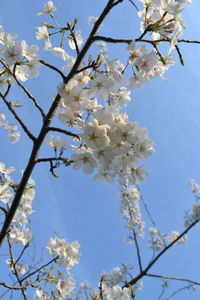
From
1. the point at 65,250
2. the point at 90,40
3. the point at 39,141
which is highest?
the point at 90,40

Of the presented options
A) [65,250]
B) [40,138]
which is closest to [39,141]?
[40,138]

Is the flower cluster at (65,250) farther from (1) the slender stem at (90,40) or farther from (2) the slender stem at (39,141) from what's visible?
(1) the slender stem at (90,40)

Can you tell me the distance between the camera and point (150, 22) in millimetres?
2111

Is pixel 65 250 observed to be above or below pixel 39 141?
above

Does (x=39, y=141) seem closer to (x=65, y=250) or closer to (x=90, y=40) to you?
(x=90, y=40)

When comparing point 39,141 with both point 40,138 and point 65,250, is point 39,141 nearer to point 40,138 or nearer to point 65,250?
point 40,138

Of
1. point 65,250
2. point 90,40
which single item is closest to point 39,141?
point 90,40

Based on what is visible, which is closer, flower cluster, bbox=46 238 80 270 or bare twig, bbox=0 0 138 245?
bare twig, bbox=0 0 138 245

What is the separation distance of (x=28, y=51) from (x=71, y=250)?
3.10m

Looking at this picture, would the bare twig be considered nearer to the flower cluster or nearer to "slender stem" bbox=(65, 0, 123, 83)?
"slender stem" bbox=(65, 0, 123, 83)

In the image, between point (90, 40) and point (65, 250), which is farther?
point (65, 250)

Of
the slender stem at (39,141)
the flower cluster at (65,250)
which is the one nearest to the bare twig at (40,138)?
the slender stem at (39,141)

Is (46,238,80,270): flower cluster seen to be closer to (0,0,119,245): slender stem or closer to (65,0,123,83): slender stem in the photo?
(0,0,119,245): slender stem

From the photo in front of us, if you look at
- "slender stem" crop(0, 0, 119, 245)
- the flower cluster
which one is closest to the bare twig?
"slender stem" crop(0, 0, 119, 245)
